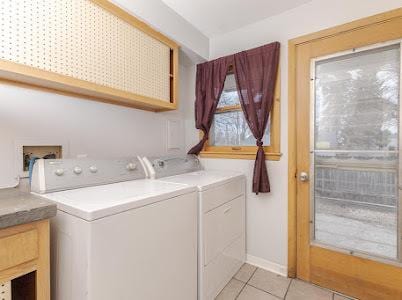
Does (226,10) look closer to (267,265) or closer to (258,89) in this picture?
(258,89)

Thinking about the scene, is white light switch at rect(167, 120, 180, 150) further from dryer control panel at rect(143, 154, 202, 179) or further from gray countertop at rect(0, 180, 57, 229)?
gray countertop at rect(0, 180, 57, 229)

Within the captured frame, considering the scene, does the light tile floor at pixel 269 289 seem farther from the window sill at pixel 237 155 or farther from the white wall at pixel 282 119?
the window sill at pixel 237 155

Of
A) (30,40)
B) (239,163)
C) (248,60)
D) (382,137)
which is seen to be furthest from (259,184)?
(30,40)

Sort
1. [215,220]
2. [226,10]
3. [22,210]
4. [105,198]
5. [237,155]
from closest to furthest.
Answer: [22,210] → [105,198] → [215,220] → [226,10] → [237,155]

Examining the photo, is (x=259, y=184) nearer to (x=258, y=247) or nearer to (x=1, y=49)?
(x=258, y=247)

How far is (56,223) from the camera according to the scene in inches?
40.3

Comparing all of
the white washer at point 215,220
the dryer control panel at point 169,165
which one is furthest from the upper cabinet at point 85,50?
the white washer at point 215,220

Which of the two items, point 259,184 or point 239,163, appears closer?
point 259,184

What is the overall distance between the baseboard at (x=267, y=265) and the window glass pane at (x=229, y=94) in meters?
1.55

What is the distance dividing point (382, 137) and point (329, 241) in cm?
89

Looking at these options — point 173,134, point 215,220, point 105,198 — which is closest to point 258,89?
point 173,134

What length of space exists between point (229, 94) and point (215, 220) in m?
1.33

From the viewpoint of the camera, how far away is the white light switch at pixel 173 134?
2332mm

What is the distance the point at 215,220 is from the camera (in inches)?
62.5
